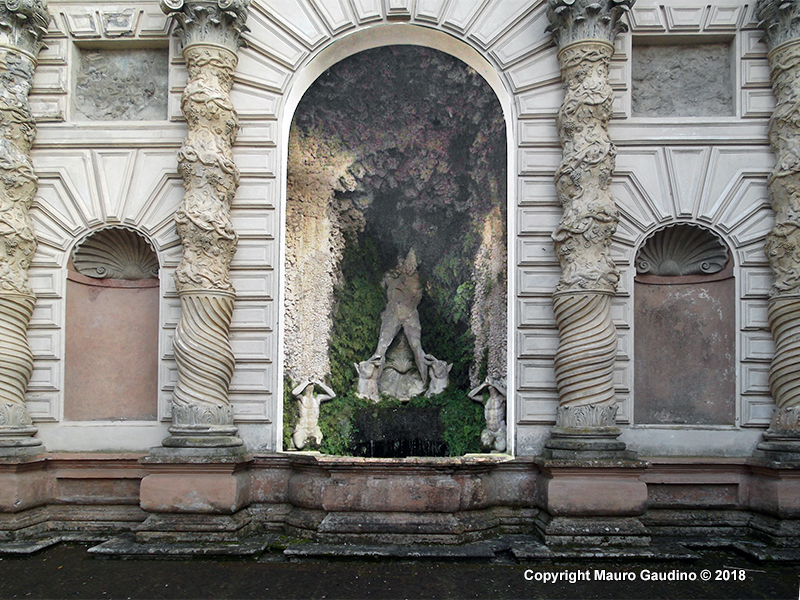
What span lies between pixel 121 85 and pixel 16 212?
2.06 m

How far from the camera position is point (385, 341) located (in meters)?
9.16

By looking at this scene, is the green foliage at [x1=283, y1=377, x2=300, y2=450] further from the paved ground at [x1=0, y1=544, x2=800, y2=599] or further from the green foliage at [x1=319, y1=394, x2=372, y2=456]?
the paved ground at [x1=0, y1=544, x2=800, y2=599]

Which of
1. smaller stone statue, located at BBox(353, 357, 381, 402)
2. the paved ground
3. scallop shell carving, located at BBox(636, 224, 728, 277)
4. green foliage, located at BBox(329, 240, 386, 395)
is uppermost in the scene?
scallop shell carving, located at BBox(636, 224, 728, 277)

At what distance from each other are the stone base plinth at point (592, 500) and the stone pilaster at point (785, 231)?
70.4 inches

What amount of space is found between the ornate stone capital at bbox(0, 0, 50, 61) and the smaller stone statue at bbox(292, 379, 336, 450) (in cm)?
518

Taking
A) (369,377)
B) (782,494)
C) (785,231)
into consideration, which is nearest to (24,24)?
(369,377)

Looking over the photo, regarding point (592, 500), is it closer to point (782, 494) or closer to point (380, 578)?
point (782, 494)

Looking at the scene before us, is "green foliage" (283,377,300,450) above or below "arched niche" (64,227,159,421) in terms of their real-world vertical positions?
below

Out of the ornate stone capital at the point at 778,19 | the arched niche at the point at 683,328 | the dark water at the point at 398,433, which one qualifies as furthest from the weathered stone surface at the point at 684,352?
the ornate stone capital at the point at 778,19

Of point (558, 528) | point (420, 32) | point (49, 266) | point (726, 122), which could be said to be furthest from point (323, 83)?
point (558, 528)

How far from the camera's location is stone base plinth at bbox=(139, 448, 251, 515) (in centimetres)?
710

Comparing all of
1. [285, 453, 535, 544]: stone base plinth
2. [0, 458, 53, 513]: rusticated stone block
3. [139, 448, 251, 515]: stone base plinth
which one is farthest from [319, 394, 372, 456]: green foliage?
[0, 458, 53, 513]: rusticated stone block

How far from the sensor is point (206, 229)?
7453mm

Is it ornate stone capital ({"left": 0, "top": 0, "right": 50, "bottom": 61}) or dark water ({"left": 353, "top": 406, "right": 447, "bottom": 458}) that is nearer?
ornate stone capital ({"left": 0, "top": 0, "right": 50, "bottom": 61})
